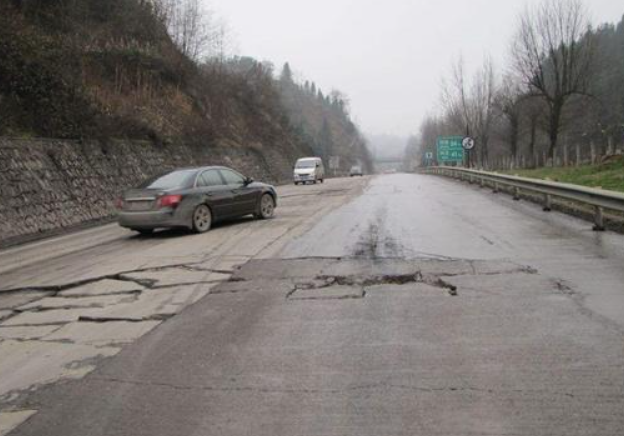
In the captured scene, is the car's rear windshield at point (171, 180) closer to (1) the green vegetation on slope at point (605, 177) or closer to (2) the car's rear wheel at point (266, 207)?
(2) the car's rear wheel at point (266, 207)

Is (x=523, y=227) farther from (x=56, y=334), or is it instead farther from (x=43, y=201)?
(x=43, y=201)

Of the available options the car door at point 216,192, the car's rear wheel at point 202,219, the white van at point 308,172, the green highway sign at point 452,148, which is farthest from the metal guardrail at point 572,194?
the green highway sign at point 452,148

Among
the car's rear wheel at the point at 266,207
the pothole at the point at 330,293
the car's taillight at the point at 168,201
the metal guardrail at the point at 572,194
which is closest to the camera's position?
the pothole at the point at 330,293

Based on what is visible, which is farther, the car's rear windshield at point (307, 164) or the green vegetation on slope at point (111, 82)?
the car's rear windshield at point (307, 164)

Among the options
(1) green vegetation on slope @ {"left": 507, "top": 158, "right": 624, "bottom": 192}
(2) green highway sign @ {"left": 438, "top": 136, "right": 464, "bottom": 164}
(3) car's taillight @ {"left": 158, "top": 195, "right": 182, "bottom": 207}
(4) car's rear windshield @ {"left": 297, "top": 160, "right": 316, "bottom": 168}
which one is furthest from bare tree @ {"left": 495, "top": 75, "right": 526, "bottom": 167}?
(3) car's taillight @ {"left": 158, "top": 195, "right": 182, "bottom": 207}

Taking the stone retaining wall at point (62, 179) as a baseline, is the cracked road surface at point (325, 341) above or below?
below

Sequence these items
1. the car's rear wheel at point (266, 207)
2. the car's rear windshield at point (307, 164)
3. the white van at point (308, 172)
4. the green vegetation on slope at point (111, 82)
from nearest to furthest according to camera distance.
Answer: the car's rear wheel at point (266, 207), the green vegetation on slope at point (111, 82), the white van at point (308, 172), the car's rear windshield at point (307, 164)

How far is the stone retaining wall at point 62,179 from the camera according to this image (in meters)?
15.8

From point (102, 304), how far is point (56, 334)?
1142mm

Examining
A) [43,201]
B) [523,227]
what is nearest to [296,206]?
[43,201]

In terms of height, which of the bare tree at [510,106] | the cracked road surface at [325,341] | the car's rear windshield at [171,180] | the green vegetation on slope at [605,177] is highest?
the bare tree at [510,106]

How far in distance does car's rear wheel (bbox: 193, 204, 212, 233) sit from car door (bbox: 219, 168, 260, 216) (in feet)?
3.35

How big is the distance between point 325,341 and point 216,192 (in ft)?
30.1

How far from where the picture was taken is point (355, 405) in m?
3.93
